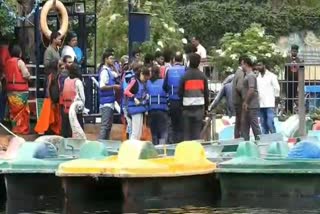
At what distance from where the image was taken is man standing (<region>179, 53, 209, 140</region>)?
1622 centimetres

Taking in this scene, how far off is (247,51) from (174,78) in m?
7.86

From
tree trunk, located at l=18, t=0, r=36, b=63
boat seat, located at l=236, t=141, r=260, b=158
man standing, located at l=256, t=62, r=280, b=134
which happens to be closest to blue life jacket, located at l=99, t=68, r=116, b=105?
tree trunk, located at l=18, t=0, r=36, b=63

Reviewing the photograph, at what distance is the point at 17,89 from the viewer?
1784 cm

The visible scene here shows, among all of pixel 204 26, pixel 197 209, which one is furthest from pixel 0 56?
pixel 204 26

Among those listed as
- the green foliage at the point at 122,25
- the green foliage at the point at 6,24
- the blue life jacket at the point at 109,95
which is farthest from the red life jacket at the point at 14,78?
the green foliage at the point at 122,25

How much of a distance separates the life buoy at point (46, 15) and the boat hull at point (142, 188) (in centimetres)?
546

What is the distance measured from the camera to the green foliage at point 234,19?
40.2 m

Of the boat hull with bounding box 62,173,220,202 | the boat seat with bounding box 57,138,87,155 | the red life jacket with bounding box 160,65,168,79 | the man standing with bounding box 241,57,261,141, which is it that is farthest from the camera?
the red life jacket with bounding box 160,65,168,79

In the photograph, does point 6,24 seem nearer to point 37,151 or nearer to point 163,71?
point 163,71

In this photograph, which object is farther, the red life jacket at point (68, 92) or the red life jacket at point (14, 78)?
the red life jacket at point (14, 78)

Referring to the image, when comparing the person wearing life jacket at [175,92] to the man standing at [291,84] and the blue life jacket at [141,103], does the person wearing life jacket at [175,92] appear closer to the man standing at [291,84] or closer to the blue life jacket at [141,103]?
the blue life jacket at [141,103]

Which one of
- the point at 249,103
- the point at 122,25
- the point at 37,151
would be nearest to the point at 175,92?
the point at 249,103

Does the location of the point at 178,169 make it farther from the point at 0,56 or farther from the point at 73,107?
the point at 0,56

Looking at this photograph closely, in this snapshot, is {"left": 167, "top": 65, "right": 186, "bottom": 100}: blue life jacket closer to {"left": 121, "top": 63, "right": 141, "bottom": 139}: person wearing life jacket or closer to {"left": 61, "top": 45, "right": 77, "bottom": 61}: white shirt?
{"left": 121, "top": 63, "right": 141, "bottom": 139}: person wearing life jacket
